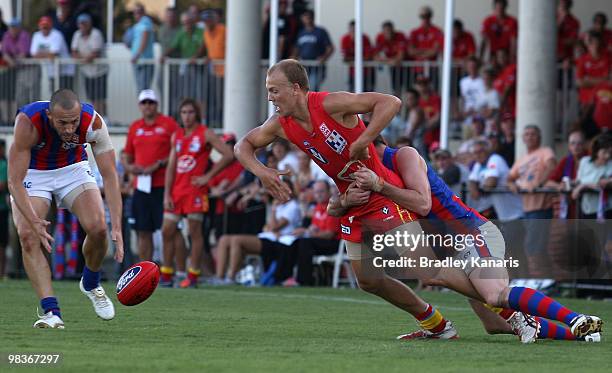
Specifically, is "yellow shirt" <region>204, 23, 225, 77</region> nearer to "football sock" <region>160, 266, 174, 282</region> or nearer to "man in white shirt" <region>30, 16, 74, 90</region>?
"man in white shirt" <region>30, 16, 74, 90</region>

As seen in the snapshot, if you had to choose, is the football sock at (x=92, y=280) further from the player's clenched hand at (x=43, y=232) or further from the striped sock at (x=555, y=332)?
the striped sock at (x=555, y=332)

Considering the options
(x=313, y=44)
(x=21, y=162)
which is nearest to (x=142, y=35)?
(x=313, y=44)

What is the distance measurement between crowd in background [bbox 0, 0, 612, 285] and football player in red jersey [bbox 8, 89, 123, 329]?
632cm

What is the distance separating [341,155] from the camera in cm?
877

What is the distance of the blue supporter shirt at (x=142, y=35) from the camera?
22844 mm

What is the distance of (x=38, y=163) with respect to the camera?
1004 centimetres

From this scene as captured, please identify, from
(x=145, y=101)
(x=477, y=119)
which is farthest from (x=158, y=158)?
(x=477, y=119)

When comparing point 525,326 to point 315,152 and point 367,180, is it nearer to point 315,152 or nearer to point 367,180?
point 367,180

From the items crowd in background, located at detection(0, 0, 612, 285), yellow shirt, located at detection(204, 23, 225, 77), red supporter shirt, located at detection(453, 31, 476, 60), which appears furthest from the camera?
yellow shirt, located at detection(204, 23, 225, 77)

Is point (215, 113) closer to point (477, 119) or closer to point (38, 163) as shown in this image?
point (477, 119)

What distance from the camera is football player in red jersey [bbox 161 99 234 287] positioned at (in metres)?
16.6

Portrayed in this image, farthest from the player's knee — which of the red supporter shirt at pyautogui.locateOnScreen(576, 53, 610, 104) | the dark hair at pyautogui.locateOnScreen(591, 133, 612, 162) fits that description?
the red supporter shirt at pyautogui.locateOnScreen(576, 53, 610, 104)

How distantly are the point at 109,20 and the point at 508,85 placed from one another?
30.6 ft

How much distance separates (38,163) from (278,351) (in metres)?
2.93
